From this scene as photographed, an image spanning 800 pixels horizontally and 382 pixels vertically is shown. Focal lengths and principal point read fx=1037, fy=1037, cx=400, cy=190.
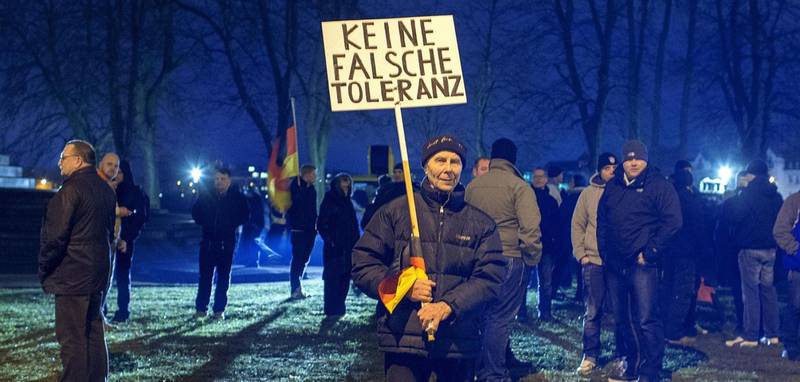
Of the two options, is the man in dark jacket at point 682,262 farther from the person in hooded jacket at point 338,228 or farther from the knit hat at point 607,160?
the person in hooded jacket at point 338,228

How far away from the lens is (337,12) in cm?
3044

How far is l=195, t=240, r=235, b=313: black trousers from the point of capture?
13203 mm

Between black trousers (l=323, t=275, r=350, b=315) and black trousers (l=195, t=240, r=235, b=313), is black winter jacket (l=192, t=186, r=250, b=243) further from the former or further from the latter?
black trousers (l=323, t=275, r=350, b=315)

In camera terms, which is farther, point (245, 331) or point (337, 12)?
point (337, 12)

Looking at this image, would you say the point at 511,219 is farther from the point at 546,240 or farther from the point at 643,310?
the point at 546,240

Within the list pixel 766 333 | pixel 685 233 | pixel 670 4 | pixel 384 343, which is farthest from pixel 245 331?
pixel 670 4

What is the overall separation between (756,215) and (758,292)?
92 centimetres

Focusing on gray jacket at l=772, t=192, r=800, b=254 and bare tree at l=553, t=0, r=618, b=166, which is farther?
bare tree at l=553, t=0, r=618, b=166

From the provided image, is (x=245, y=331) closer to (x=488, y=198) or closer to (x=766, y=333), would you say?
(x=488, y=198)

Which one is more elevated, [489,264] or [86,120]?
[86,120]

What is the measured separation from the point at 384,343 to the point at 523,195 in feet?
11.5

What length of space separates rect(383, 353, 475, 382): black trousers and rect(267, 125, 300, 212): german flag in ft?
53.2

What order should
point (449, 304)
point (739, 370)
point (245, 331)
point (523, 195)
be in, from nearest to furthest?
point (449, 304)
point (523, 195)
point (739, 370)
point (245, 331)

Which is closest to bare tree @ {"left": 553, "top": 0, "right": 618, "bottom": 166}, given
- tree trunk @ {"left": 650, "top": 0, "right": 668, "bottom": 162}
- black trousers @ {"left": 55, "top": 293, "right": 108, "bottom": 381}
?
tree trunk @ {"left": 650, "top": 0, "right": 668, "bottom": 162}
